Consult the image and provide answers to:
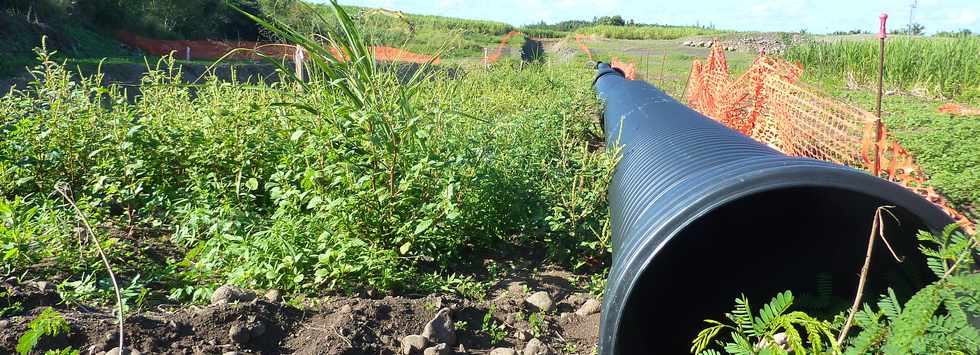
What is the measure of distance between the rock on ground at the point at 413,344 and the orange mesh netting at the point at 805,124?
343cm

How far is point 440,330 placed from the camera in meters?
2.99

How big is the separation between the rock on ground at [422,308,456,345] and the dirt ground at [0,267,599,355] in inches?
2.1

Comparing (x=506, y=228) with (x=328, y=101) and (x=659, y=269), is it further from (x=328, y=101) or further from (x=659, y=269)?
(x=659, y=269)

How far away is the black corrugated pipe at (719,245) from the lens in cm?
203

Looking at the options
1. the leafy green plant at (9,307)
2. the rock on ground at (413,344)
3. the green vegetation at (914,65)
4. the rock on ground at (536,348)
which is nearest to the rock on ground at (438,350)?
the rock on ground at (413,344)

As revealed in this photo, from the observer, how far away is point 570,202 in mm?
4168

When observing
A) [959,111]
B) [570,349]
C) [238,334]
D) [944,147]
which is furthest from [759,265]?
[959,111]

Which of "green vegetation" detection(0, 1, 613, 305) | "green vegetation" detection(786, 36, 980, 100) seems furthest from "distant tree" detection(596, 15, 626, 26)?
"green vegetation" detection(0, 1, 613, 305)

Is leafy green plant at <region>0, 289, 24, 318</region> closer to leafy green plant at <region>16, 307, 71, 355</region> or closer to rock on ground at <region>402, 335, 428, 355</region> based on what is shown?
leafy green plant at <region>16, 307, 71, 355</region>

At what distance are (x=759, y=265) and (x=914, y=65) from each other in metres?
16.9

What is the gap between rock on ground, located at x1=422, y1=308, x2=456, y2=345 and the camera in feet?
9.68

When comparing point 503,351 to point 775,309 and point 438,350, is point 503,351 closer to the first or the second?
point 438,350

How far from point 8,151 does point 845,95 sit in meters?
15.0

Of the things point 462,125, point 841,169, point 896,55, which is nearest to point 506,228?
point 462,125
